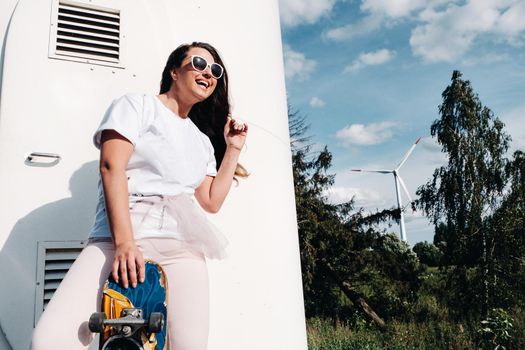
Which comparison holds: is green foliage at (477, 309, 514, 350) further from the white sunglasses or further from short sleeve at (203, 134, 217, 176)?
the white sunglasses

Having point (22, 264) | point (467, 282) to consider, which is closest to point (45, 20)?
point (22, 264)

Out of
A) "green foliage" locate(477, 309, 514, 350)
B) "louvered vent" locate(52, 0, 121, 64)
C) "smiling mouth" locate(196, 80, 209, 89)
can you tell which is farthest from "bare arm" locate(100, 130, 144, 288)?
"green foliage" locate(477, 309, 514, 350)

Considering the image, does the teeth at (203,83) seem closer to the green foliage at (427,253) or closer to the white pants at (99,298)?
the white pants at (99,298)

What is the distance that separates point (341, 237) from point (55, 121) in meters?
12.5

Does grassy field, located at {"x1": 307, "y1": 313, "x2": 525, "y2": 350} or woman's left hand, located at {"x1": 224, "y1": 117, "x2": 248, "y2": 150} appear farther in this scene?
grassy field, located at {"x1": 307, "y1": 313, "x2": 525, "y2": 350}

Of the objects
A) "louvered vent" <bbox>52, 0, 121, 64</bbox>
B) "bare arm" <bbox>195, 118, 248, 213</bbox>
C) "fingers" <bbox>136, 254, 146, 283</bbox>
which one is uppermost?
"louvered vent" <bbox>52, 0, 121, 64</bbox>

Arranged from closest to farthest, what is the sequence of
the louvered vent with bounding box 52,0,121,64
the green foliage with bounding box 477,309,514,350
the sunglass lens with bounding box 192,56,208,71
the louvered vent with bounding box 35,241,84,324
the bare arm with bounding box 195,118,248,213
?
the sunglass lens with bounding box 192,56,208,71
the bare arm with bounding box 195,118,248,213
the louvered vent with bounding box 35,241,84,324
the louvered vent with bounding box 52,0,121,64
the green foliage with bounding box 477,309,514,350

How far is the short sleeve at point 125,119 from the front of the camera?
1.59m

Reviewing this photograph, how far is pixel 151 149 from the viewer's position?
1.71 meters

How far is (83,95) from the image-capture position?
2684mm

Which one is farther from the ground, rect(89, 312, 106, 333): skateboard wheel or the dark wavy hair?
the dark wavy hair

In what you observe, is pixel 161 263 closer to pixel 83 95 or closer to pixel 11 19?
pixel 83 95

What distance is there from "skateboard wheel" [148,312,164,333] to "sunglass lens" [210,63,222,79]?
1.12 metres

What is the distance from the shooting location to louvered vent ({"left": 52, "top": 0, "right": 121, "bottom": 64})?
8.99ft
